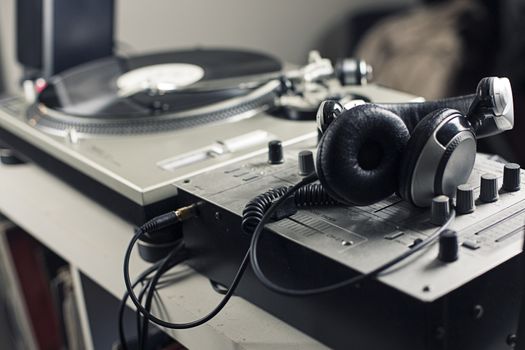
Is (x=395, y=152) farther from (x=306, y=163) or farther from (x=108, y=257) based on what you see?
(x=108, y=257)

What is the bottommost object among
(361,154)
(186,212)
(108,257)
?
(108,257)

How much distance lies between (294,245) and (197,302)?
19cm

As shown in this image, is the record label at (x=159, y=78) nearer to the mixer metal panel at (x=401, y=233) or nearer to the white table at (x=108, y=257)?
the white table at (x=108, y=257)

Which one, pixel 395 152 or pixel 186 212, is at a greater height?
pixel 395 152

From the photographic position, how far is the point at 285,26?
2893 millimetres

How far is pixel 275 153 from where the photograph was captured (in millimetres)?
959

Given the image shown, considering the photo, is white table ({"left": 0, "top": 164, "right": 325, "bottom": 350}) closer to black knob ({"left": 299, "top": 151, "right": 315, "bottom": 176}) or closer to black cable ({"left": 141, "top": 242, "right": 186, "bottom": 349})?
black cable ({"left": 141, "top": 242, "right": 186, "bottom": 349})

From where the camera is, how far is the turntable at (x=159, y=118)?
103 centimetres

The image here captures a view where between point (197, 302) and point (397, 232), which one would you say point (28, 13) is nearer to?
point (197, 302)

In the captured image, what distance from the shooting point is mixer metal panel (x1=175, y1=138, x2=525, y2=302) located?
679 mm

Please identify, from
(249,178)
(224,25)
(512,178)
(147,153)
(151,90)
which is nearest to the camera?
(512,178)

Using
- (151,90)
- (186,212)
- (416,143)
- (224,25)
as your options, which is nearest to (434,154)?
(416,143)

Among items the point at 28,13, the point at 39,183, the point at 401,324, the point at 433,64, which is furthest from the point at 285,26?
the point at 401,324

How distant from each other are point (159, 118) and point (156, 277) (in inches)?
13.1
